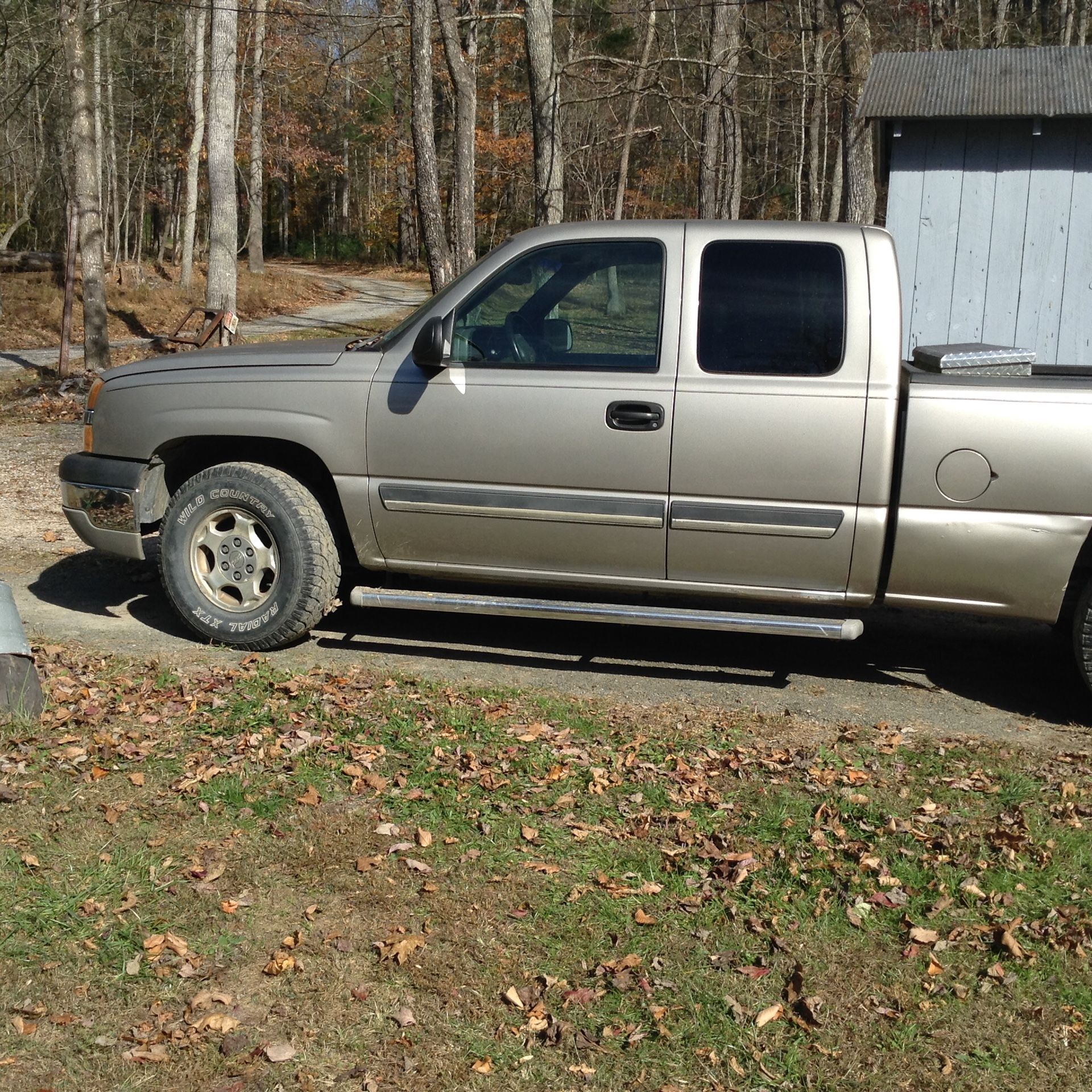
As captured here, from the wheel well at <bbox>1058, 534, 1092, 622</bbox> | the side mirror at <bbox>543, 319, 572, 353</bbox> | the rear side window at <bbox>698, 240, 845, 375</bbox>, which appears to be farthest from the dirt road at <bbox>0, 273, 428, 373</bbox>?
the wheel well at <bbox>1058, 534, 1092, 622</bbox>

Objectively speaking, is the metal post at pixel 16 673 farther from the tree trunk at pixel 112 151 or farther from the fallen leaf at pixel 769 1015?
the tree trunk at pixel 112 151

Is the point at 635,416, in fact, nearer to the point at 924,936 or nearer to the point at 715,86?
the point at 924,936

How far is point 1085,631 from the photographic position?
5.12 meters

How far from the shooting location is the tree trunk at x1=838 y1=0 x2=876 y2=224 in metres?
15.3

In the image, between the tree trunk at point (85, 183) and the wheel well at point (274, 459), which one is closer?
the wheel well at point (274, 459)

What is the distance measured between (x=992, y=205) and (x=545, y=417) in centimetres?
614

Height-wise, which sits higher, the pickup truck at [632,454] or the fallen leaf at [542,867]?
the pickup truck at [632,454]

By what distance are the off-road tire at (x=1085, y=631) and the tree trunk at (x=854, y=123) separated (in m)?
11.4

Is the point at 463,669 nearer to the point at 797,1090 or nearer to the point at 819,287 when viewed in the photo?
the point at 819,287

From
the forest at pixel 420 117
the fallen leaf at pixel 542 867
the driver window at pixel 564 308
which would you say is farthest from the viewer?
the forest at pixel 420 117

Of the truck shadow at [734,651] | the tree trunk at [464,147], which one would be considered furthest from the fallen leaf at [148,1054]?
the tree trunk at [464,147]

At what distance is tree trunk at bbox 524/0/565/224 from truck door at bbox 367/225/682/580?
12.0 meters

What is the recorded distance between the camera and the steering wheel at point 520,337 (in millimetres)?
5527

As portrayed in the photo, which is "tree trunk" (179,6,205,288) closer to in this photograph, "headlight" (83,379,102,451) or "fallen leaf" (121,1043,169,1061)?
"headlight" (83,379,102,451)
